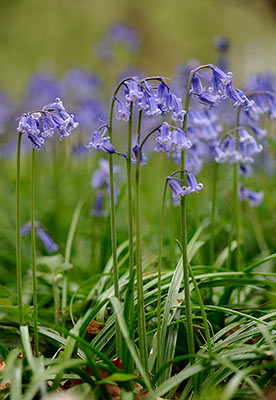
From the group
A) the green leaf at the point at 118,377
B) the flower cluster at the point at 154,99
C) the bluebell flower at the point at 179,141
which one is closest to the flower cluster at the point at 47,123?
the flower cluster at the point at 154,99

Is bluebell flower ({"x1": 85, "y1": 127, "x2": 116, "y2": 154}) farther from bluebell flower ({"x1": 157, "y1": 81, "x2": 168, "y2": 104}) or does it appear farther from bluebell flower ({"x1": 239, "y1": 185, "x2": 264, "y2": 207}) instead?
bluebell flower ({"x1": 239, "y1": 185, "x2": 264, "y2": 207})

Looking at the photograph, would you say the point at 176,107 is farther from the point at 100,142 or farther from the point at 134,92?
Answer: the point at 100,142

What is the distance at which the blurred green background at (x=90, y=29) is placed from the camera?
2236 cm

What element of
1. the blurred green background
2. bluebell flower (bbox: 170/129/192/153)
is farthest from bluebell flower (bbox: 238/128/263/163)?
the blurred green background

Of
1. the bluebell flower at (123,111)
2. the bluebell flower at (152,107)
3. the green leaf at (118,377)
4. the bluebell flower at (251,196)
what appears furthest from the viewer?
the bluebell flower at (251,196)

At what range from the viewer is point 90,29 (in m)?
23.7

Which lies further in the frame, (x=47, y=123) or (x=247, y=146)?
(x=247, y=146)

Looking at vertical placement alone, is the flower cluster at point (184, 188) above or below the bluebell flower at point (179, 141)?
below

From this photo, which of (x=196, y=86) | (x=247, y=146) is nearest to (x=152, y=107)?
(x=196, y=86)

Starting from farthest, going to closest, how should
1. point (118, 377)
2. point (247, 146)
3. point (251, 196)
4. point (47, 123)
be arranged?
1. point (251, 196)
2. point (247, 146)
3. point (47, 123)
4. point (118, 377)

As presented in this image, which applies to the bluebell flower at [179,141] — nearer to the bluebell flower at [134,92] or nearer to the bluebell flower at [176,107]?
the bluebell flower at [176,107]

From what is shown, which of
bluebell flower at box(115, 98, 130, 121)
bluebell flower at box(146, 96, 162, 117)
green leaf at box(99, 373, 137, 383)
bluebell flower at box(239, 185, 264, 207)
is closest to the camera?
green leaf at box(99, 373, 137, 383)

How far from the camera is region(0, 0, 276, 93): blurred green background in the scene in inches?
880

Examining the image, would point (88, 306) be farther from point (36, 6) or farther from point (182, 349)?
point (36, 6)
